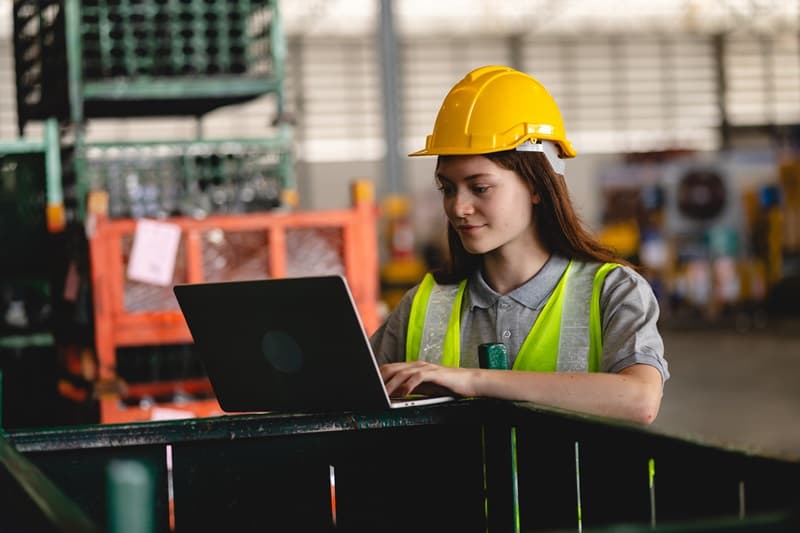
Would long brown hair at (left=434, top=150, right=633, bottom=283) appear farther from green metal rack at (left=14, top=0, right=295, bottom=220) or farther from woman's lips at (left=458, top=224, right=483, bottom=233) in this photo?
green metal rack at (left=14, top=0, right=295, bottom=220)

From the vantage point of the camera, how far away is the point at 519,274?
2543 mm

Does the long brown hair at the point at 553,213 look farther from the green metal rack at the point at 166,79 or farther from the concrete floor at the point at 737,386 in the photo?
the concrete floor at the point at 737,386

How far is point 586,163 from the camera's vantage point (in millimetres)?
25312

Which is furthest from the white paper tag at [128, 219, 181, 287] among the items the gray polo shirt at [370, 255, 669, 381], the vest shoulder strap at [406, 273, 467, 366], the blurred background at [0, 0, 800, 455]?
the vest shoulder strap at [406, 273, 467, 366]

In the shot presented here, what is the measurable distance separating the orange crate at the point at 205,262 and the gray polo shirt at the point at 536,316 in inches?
78.0

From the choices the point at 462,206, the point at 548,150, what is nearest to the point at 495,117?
the point at 548,150

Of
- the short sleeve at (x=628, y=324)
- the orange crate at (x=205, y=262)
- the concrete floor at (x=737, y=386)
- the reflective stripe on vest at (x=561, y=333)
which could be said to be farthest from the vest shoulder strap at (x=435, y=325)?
the concrete floor at (x=737, y=386)

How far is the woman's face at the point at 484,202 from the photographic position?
95.4 inches

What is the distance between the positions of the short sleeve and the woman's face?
9.0 inches

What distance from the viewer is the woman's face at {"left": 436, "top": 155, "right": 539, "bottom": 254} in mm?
2424

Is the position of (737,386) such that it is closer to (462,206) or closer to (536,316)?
(536,316)

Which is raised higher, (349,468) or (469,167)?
(469,167)

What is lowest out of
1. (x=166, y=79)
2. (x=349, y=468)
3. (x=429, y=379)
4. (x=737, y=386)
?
(x=737, y=386)

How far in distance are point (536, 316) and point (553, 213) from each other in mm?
216
